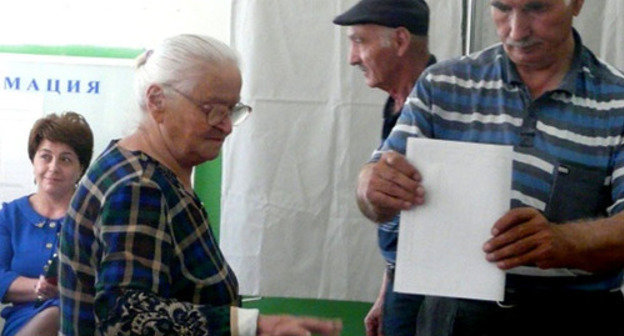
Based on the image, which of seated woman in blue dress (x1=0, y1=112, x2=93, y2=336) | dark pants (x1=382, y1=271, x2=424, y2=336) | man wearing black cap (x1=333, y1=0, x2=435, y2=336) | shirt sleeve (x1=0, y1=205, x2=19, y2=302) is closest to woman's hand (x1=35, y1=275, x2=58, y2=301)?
seated woman in blue dress (x1=0, y1=112, x2=93, y2=336)

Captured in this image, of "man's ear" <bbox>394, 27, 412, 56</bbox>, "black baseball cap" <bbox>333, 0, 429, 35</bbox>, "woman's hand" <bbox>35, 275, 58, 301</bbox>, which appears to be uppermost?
"black baseball cap" <bbox>333, 0, 429, 35</bbox>

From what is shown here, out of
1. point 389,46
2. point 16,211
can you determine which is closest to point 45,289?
point 16,211

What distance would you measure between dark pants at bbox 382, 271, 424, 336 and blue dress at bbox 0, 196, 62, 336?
48.2 inches

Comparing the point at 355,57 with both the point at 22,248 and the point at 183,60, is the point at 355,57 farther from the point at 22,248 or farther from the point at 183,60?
the point at 22,248

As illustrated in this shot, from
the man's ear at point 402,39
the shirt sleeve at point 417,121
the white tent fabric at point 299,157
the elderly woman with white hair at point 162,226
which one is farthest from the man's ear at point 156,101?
the white tent fabric at point 299,157

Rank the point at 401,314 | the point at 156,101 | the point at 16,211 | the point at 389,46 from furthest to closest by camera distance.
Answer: the point at 16,211 → the point at 389,46 → the point at 401,314 → the point at 156,101

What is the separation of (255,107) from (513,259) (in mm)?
1873

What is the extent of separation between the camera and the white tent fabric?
127 inches

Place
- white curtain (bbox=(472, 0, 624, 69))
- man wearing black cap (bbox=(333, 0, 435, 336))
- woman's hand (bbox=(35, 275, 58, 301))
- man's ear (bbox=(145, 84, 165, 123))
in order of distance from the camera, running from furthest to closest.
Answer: white curtain (bbox=(472, 0, 624, 69))
woman's hand (bbox=(35, 275, 58, 301))
man wearing black cap (bbox=(333, 0, 435, 336))
man's ear (bbox=(145, 84, 165, 123))

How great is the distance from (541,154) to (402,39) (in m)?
1.14

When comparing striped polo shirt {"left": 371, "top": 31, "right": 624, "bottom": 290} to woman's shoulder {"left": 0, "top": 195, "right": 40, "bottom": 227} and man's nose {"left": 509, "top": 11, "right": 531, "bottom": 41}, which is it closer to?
man's nose {"left": 509, "top": 11, "right": 531, "bottom": 41}

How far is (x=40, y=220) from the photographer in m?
3.19

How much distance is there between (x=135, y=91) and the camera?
5.79 ft

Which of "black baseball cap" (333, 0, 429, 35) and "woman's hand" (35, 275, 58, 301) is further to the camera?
"woman's hand" (35, 275, 58, 301)
